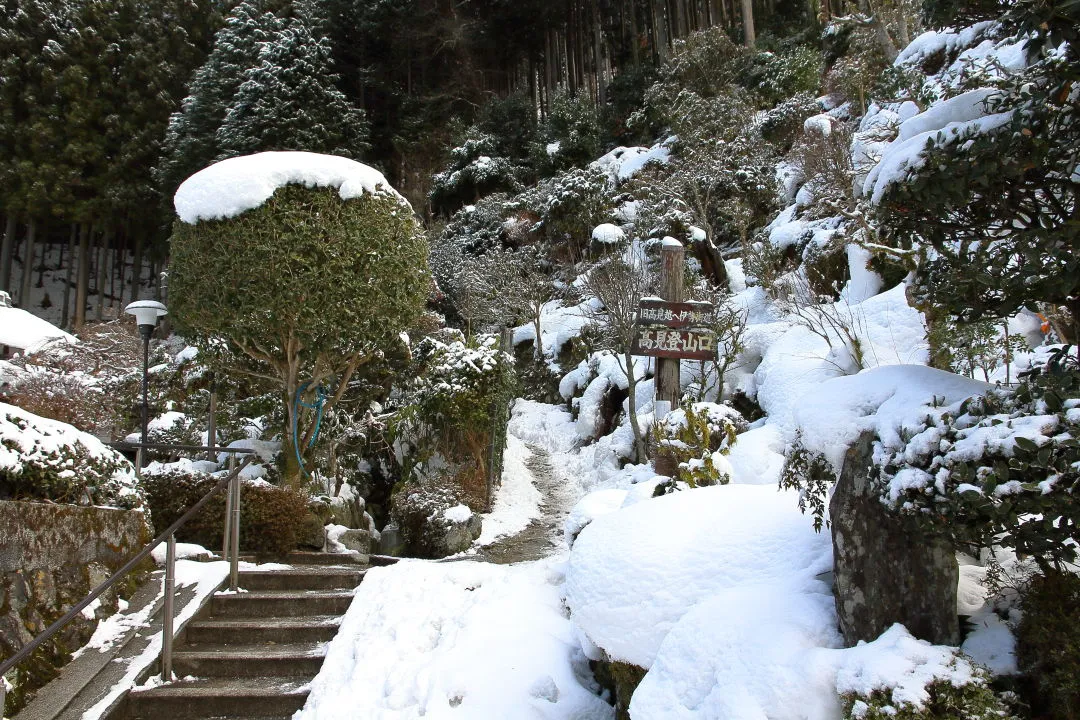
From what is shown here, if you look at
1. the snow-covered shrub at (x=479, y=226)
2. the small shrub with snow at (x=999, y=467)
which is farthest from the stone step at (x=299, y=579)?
the snow-covered shrub at (x=479, y=226)

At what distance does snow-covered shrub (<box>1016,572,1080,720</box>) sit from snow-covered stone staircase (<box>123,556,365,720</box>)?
12.3 ft

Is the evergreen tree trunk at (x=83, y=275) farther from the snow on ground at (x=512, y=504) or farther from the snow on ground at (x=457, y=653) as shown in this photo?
the snow on ground at (x=457, y=653)

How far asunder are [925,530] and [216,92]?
21.3 metres

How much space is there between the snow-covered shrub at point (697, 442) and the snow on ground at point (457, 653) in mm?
1421

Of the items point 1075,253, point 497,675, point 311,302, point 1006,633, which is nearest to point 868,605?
point 1006,633

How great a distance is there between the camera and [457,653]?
4348 millimetres

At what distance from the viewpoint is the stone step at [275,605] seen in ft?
16.3

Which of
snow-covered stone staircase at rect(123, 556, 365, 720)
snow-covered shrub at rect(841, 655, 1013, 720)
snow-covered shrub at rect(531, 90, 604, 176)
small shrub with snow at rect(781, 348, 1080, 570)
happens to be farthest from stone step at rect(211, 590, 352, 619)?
snow-covered shrub at rect(531, 90, 604, 176)

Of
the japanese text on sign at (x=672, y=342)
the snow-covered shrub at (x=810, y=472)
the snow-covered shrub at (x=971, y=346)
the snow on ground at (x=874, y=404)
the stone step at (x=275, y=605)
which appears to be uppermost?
the japanese text on sign at (x=672, y=342)

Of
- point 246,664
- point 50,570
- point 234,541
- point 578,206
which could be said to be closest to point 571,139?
point 578,206

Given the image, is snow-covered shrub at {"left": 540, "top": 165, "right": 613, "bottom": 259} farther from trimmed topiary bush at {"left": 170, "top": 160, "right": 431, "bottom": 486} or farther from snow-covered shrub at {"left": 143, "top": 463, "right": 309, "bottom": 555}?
snow-covered shrub at {"left": 143, "top": 463, "right": 309, "bottom": 555}

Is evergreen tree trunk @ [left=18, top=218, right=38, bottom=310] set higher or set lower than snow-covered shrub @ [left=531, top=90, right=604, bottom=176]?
lower

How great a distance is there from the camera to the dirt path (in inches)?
271

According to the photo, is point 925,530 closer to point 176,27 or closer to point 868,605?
point 868,605
